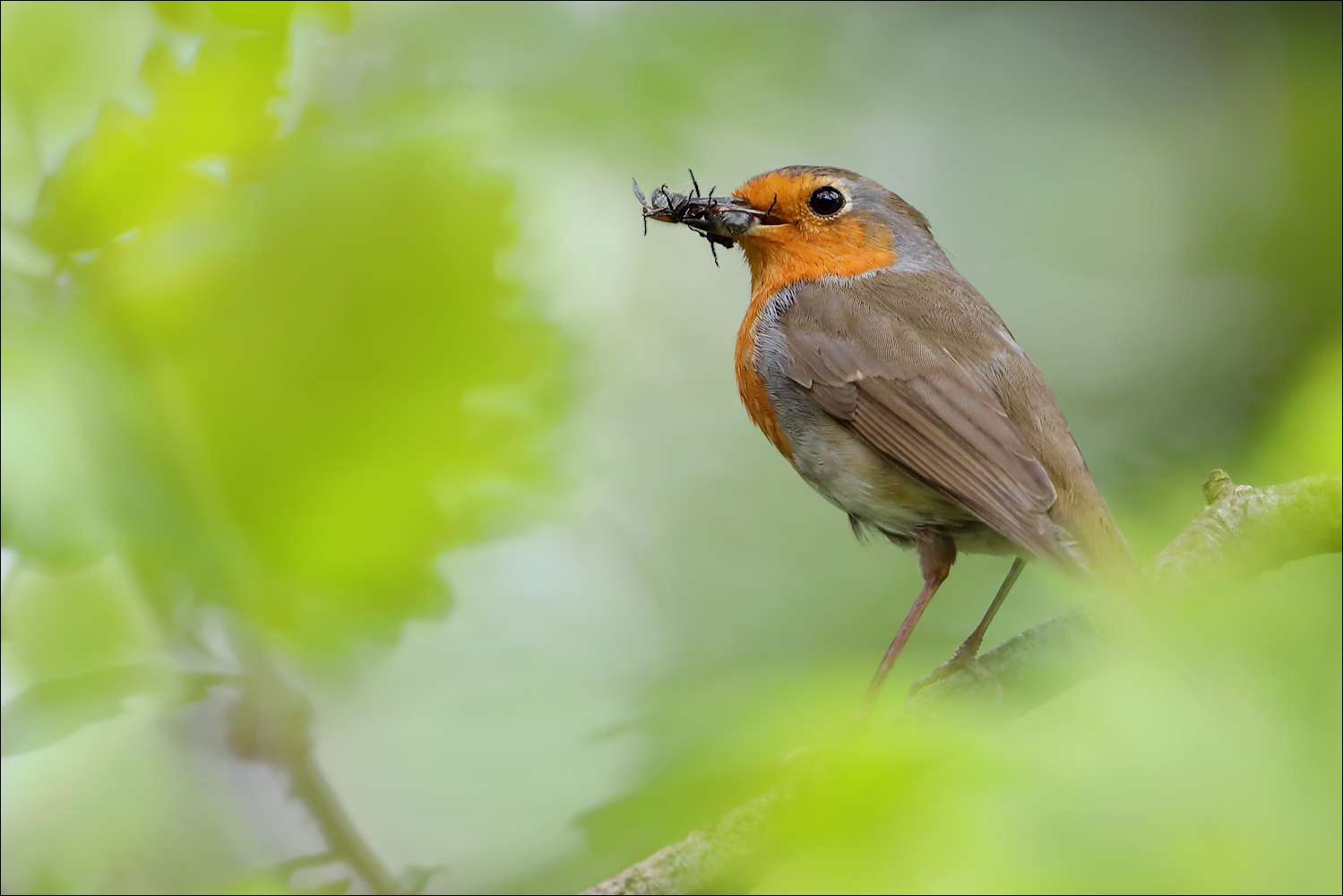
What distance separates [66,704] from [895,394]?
147cm

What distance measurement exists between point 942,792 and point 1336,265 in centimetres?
219

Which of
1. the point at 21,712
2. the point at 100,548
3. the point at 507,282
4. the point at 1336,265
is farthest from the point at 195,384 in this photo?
the point at 1336,265

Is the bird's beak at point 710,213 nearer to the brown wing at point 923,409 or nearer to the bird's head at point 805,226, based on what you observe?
the bird's head at point 805,226

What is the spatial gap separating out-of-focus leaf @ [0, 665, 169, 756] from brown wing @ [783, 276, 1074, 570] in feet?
4.20

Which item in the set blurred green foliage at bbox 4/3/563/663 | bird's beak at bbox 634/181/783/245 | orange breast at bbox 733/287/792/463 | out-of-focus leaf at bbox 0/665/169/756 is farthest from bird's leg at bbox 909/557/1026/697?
out-of-focus leaf at bbox 0/665/169/756

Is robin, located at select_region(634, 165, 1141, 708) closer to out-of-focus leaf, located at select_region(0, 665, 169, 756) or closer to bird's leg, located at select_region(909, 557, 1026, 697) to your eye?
bird's leg, located at select_region(909, 557, 1026, 697)

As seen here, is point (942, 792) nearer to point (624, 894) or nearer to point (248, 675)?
point (624, 894)

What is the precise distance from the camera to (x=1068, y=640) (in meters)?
1.72

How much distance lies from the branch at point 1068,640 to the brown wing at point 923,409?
0.17m

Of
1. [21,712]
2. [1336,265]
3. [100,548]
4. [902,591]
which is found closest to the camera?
[100,548]

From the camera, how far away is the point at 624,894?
1229mm

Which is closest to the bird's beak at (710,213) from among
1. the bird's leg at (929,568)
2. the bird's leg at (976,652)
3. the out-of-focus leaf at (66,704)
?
the bird's leg at (929,568)

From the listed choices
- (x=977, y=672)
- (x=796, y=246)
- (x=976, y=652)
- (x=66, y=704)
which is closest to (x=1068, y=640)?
(x=977, y=672)

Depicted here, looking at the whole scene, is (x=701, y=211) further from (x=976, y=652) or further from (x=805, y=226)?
(x=976, y=652)
